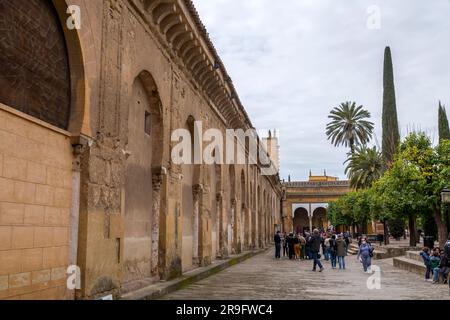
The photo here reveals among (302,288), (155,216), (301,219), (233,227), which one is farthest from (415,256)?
(301,219)

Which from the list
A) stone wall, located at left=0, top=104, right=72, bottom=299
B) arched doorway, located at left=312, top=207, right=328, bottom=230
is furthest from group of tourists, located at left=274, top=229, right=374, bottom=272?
arched doorway, located at left=312, top=207, right=328, bottom=230

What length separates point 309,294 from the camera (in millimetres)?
10391

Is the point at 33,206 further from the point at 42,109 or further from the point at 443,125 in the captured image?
the point at 443,125

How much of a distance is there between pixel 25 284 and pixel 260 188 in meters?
28.8

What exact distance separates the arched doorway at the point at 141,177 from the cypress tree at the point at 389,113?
27355mm

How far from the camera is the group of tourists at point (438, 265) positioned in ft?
40.4

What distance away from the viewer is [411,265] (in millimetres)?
17062

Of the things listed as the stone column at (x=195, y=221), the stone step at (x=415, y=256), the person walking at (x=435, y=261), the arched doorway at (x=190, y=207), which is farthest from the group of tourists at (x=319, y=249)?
the arched doorway at (x=190, y=207)

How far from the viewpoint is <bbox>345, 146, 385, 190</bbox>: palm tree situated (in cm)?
4156

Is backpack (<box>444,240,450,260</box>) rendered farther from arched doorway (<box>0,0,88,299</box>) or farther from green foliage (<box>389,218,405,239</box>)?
green foliage (<box>389,218,405,239</box>)

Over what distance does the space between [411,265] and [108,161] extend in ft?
43.4

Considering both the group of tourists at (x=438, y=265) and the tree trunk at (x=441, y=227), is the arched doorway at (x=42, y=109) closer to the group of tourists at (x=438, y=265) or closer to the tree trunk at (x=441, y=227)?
the group of tourists at (x=438, y=265)

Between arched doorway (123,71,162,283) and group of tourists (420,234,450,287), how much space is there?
24.3 feet
